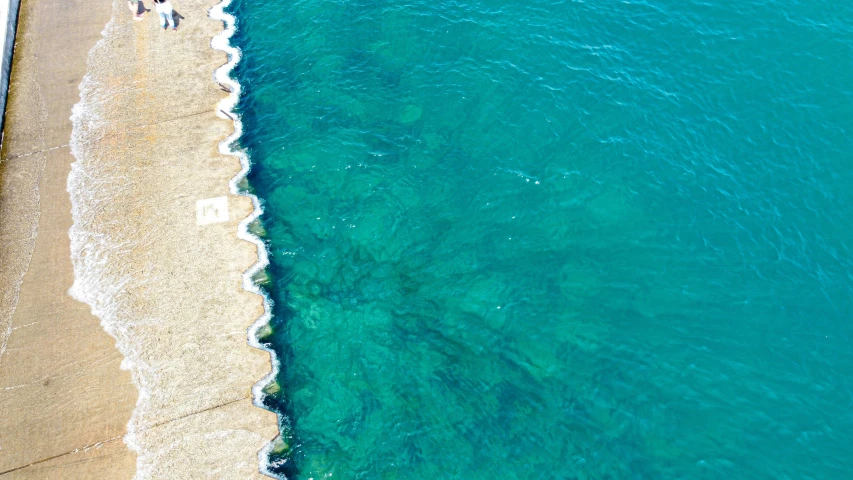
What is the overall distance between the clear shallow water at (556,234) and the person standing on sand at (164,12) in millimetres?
4765

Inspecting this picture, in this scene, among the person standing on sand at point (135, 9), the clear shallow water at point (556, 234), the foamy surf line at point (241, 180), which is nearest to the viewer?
the clear shallow water at point (556, 234)

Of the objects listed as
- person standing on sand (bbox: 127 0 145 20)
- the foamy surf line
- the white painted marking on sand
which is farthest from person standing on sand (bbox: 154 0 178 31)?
the white painted marking on sand

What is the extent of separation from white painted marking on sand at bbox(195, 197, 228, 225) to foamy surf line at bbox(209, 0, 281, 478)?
108 centimetres

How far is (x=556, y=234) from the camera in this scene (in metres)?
35.2

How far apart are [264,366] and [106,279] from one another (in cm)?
1027

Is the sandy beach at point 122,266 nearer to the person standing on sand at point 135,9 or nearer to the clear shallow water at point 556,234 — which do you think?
the person standing on sand at point 135,9

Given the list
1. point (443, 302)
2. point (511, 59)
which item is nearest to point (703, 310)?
point (443, 302)

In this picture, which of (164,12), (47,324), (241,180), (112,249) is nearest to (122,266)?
(112,249)

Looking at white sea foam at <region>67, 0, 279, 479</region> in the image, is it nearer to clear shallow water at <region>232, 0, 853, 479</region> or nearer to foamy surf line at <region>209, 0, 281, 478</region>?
foamy surf line at <region>209, 0, 281, 478</region>

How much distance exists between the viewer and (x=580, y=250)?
34500 mm

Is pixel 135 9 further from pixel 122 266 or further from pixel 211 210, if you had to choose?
pixel 122 266

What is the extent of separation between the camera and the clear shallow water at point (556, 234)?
2869cm

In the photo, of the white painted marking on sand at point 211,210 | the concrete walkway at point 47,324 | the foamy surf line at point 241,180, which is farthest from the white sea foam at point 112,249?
the white painted marking on sand at point 211,210

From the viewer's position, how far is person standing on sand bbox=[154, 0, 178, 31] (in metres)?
44.8
